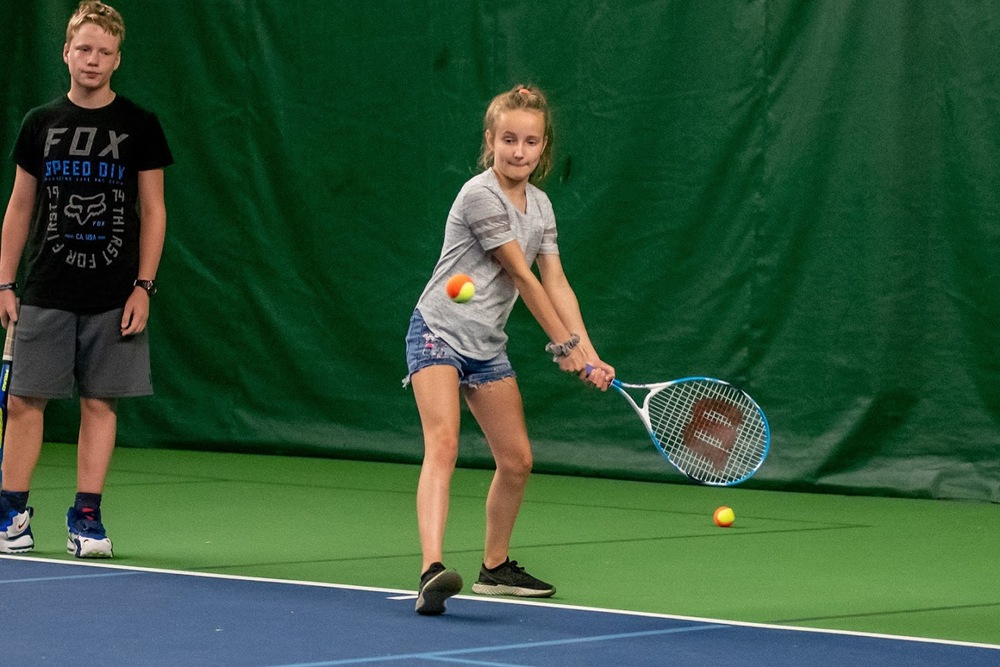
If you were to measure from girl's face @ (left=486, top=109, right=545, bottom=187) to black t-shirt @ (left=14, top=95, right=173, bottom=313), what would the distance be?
4.20 ft

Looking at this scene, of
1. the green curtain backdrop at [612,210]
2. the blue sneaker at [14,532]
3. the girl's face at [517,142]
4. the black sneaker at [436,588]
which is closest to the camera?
the black sneaker at [436,588]

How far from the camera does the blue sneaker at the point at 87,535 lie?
16.8 ft

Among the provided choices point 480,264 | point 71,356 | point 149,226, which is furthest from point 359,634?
point 149,226

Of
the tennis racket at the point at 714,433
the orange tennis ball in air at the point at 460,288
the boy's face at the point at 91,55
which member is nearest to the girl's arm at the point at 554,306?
the orange tennis ball in air at the point at 460,288

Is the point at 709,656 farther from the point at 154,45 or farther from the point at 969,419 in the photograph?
the point at 154,45

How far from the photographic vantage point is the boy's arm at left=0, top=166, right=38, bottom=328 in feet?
17.3

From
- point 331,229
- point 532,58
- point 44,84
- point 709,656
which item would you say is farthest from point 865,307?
A: point 44,84

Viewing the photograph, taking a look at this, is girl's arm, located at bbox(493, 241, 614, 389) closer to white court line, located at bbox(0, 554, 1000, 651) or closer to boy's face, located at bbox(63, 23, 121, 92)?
white court line, located at bbox(0, 554, 1000, 651)

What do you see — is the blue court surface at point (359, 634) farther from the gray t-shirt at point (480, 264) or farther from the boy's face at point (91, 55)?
the boy's face at point (91, 55)

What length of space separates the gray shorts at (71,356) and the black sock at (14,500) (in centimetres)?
28

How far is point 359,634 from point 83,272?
1729 millimetres

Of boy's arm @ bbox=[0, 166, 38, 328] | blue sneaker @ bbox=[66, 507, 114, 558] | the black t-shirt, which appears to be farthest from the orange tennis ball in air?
boy's arm @ bbox=[0, 166, 38, 328]

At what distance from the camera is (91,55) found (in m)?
5.11

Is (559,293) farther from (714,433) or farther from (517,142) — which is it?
(714,433)
